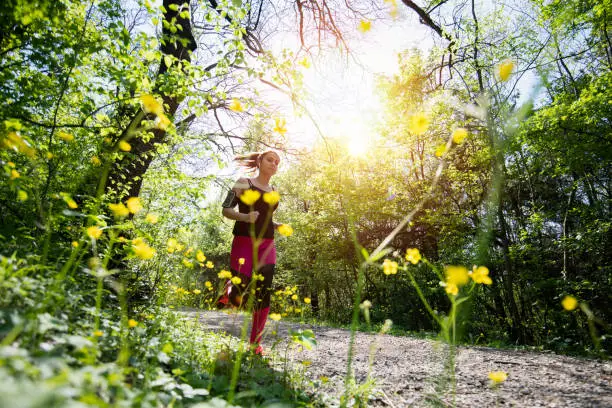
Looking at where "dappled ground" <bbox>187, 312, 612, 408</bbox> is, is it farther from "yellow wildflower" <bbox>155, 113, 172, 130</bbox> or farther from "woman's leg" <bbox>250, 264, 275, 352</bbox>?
"yellow wildflower" <bbox>155, 113, 172, 130</bbox>

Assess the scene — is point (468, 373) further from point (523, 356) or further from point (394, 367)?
point (523, 356)

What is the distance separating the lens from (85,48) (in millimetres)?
1944

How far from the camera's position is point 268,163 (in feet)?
10.2

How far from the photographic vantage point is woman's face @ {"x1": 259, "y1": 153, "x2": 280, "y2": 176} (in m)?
3.09

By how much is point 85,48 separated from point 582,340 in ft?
19.4

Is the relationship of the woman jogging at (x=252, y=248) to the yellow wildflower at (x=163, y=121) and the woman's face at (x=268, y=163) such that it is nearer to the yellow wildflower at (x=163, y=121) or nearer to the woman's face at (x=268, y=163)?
the woman's face at (x=268, y=163)

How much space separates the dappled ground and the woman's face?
144 cm

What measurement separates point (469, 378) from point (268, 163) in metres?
2.28

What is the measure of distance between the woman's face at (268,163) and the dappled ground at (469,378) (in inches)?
56.6

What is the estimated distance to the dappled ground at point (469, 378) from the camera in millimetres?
1694

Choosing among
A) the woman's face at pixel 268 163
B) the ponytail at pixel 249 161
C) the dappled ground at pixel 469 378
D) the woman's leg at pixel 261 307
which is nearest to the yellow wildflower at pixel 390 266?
the dappled ground at pixel 469 378

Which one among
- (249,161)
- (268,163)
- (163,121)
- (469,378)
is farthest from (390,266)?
(249,161)

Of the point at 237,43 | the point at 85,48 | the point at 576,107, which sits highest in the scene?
the point at 576,107

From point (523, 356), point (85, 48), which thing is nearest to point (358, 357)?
point (523, 356)
